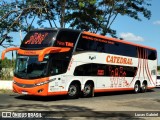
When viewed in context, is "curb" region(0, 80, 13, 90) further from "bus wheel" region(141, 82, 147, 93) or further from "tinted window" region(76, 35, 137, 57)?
"bus wheel" region(141, 82, 147, 93)

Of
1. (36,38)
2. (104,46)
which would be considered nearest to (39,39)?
(36,38)

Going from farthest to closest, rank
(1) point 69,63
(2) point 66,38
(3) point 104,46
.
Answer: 1. (3) point 104,46
2. (1) point 69,63
3. (2) point 66,38

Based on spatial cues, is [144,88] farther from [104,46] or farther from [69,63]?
[69,63]

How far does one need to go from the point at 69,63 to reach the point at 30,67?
2.24 metres

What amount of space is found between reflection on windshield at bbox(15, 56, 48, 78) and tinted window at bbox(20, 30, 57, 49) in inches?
27.9

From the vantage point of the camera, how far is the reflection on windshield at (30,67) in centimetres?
2100

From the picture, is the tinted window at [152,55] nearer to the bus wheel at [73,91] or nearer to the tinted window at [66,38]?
the bus wheel at [73,91]

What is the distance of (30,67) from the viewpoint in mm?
21312

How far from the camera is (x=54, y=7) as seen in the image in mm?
36406

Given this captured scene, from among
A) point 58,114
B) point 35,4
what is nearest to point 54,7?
point 35,4

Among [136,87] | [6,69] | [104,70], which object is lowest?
[136,87]

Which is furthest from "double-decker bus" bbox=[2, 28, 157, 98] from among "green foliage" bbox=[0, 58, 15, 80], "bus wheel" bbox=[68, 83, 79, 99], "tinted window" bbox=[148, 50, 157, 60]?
"green foliage" bbox=[0, 58, 15, 80]

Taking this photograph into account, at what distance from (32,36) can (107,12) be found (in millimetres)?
17370

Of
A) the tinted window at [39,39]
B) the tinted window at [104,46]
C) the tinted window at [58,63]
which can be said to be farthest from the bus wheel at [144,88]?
the tinted window at [39,39]
